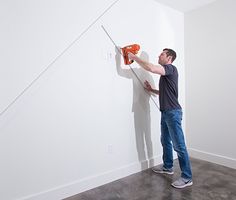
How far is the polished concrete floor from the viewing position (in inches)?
86.7

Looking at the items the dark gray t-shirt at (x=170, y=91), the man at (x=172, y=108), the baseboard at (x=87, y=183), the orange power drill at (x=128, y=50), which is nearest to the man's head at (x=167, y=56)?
the man at (x=172, y=108)

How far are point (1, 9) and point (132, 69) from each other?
159 cm

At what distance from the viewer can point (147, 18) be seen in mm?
2934

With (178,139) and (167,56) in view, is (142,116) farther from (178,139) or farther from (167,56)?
(167,56)

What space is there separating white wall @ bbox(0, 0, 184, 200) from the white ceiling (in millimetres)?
243

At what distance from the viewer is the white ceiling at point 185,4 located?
10.00 feet

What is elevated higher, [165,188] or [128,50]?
[128,50]

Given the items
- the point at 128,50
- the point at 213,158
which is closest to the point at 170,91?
Answer: the point at 128,50

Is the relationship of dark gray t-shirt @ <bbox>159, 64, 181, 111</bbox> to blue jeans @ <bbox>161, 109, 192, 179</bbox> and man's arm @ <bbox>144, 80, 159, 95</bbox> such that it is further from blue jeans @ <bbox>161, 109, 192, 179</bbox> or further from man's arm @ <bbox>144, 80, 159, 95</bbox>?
man's arm @ <bbox>144, 80, 159, 95</bbox>

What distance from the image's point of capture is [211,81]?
3.12 meters

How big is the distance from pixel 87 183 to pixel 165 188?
89 cm

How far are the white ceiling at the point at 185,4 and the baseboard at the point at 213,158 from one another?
226 cm

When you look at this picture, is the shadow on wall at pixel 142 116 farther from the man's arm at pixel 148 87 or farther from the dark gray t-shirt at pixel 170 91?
the dark gray t-shirt at pixel 170 91

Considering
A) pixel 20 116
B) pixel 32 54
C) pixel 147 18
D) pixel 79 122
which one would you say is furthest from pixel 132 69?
pixel 20 116
